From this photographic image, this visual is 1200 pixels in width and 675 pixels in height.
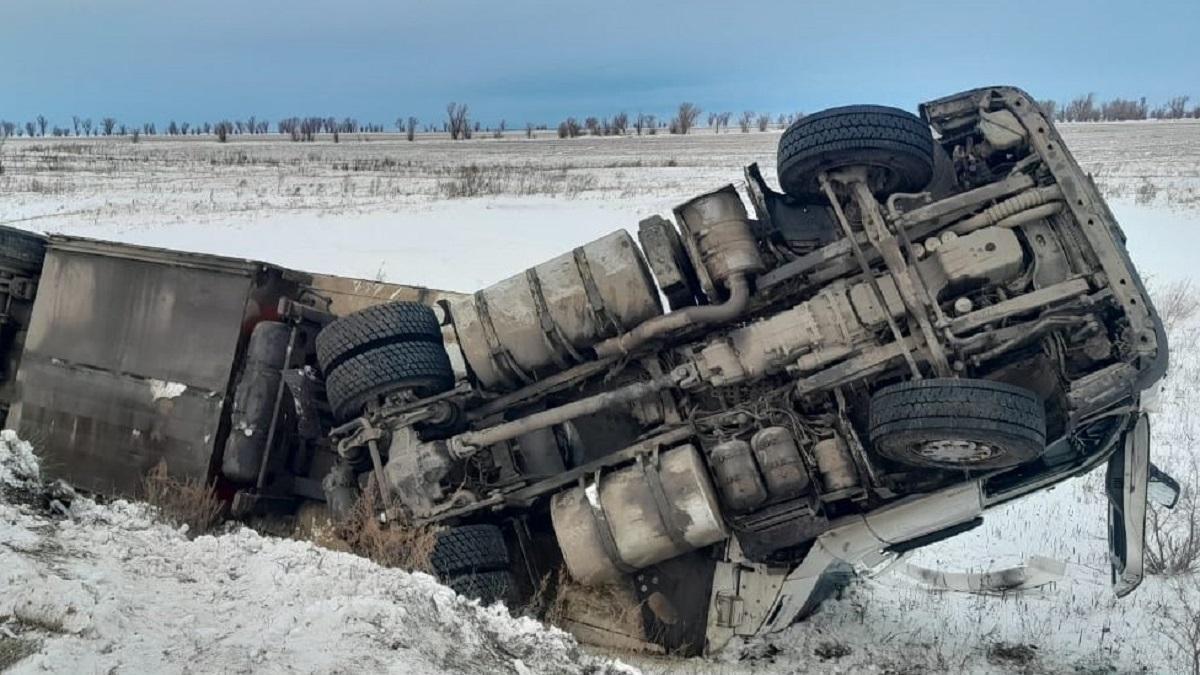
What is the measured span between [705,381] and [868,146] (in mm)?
1500

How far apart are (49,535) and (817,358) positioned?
3.61 meters

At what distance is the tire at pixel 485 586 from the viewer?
197 inches

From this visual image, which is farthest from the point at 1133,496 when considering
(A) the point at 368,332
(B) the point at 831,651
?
(A) the point at 368,332

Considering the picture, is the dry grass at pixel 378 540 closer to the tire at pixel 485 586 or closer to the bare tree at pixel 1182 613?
the tire at pixel 485 586

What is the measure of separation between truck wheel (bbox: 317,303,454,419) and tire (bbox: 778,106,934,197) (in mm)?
2308

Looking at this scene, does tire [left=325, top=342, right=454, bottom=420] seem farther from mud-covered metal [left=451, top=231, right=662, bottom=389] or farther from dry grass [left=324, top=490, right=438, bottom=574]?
dry grass [left=324, top=490, right=438, bottom=574]

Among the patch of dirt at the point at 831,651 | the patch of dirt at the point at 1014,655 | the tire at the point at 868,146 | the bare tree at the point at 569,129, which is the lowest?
the patch of dirt at the point at 831,651

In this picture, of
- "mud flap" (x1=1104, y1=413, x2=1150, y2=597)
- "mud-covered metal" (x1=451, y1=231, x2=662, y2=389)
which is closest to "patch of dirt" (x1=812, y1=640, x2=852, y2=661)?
"mud flap" (x1=1104, y1=413, x2=1150, y2=597)

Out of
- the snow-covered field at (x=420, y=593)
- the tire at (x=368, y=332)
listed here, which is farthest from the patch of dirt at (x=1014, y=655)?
the tire at (x=368, y=332)

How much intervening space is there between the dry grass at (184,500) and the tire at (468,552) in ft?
4.07

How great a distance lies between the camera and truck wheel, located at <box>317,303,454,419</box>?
5.48 metres

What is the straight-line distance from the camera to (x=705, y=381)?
5250 millimetres

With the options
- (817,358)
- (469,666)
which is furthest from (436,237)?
(469,666)

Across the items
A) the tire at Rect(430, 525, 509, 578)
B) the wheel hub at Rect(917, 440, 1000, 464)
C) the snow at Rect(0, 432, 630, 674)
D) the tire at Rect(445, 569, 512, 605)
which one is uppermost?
the wheel hub at Rect(917, 440, 1000, 464)
